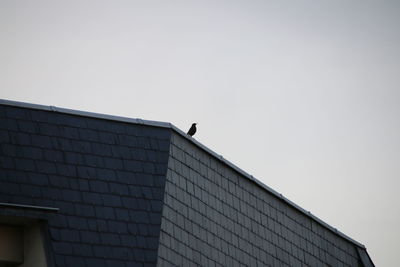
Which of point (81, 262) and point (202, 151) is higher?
point (202, 151)

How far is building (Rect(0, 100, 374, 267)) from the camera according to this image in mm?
22094

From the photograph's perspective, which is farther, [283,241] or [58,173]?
[283,241]

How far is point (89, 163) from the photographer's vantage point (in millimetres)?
23203

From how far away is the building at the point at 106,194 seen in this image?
22.1 meters

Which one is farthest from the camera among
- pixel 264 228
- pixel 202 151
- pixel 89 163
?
pixel 264 228

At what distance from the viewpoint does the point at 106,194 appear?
23000mm

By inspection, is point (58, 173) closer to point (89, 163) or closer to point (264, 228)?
point (89, 163)

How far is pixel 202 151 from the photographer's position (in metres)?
25.9

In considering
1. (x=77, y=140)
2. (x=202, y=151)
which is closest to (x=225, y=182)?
(x=202, y=151)

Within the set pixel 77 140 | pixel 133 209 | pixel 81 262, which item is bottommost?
pixel 81 262

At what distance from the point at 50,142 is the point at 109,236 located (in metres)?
2.82

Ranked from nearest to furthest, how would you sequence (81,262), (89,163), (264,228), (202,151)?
(81,262), (89,163), (202,151), (264,228)

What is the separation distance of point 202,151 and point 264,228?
12.4 feet

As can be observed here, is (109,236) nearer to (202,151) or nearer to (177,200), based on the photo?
(177,200)
